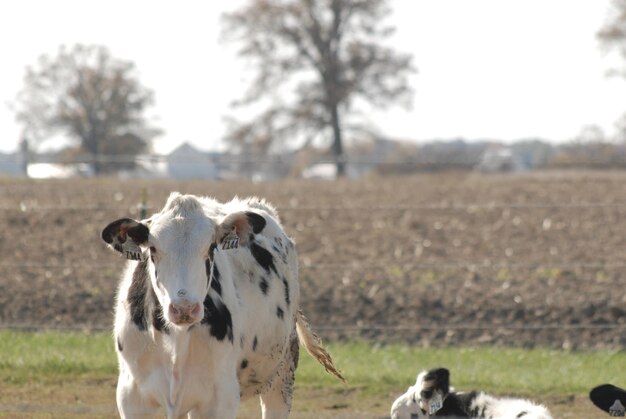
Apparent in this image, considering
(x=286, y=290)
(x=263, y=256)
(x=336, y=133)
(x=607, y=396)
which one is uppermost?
(x=336, y=133)

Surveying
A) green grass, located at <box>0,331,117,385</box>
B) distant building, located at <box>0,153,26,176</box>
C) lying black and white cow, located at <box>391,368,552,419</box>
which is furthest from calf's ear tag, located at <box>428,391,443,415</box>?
distant building, located at <box>0,153,26,176</box>

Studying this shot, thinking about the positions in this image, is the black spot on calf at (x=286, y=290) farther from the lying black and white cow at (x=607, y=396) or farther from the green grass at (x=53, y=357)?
the green grass at (x=53, y=357)

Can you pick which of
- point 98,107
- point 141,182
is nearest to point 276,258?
point 141,182

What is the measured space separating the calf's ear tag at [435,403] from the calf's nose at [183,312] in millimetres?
2935

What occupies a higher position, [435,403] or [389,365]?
[435,403]

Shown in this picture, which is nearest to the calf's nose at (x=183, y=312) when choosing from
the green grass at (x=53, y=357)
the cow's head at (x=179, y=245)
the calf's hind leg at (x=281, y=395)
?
the cow's head at (x=179, y=245)

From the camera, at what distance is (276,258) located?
9.93 metres

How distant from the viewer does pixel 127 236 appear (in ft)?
26.4

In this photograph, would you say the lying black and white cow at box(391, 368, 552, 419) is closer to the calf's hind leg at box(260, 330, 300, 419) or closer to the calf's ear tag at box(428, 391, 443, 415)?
the calf's ear tag at box(428, 391, 443, 415)

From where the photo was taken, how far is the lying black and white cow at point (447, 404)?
9.77 m

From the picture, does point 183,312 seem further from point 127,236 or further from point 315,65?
point 315,65

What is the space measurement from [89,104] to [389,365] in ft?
157

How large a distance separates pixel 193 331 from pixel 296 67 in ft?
165

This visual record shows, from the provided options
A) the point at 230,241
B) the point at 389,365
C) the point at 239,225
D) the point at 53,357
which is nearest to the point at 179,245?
the point at 230,241
